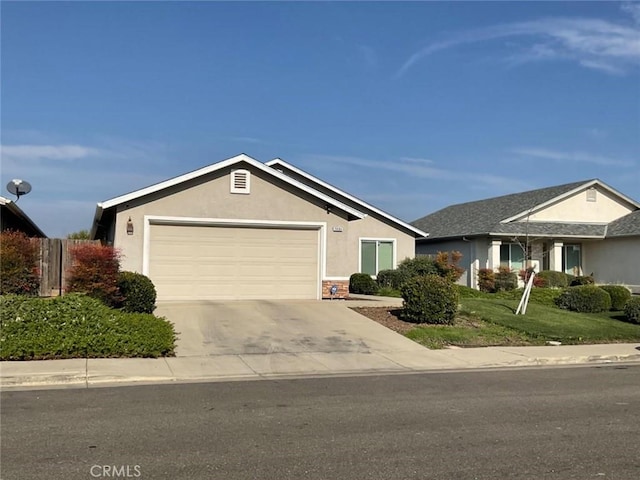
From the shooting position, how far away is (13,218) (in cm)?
2278

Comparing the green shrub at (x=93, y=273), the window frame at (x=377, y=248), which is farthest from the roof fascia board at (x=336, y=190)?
the green shrub at (x=93, y=273)

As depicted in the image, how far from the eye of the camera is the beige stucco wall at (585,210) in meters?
32.5

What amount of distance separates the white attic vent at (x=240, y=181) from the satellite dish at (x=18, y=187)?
26.3 feet

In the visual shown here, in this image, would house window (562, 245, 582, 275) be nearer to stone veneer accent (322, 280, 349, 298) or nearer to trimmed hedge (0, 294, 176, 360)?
stone veneer accent (322, 280, 349, 298)

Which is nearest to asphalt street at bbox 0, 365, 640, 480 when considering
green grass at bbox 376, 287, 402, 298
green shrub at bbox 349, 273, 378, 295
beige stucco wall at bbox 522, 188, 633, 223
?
green grass at bbox 376, 287, 402, 298

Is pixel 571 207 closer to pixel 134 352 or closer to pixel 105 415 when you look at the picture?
pixel 134 352

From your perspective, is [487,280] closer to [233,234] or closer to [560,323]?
[560,323]

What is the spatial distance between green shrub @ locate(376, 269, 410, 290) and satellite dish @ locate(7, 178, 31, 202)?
1473 cm

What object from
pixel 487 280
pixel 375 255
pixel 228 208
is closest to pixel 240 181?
pixel 228 208

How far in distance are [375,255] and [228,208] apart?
11.9 meters

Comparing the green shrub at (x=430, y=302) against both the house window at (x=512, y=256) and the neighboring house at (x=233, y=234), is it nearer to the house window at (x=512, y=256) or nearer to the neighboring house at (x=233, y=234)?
the neighboring house at (x=233, y=234)

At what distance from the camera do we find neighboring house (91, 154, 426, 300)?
61.6ft

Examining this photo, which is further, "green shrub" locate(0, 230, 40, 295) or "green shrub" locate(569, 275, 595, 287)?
"green shrub" locate(569, 275, 595, 287)

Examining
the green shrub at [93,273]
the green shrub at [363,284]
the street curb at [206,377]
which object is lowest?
the street curb at [206,377]
